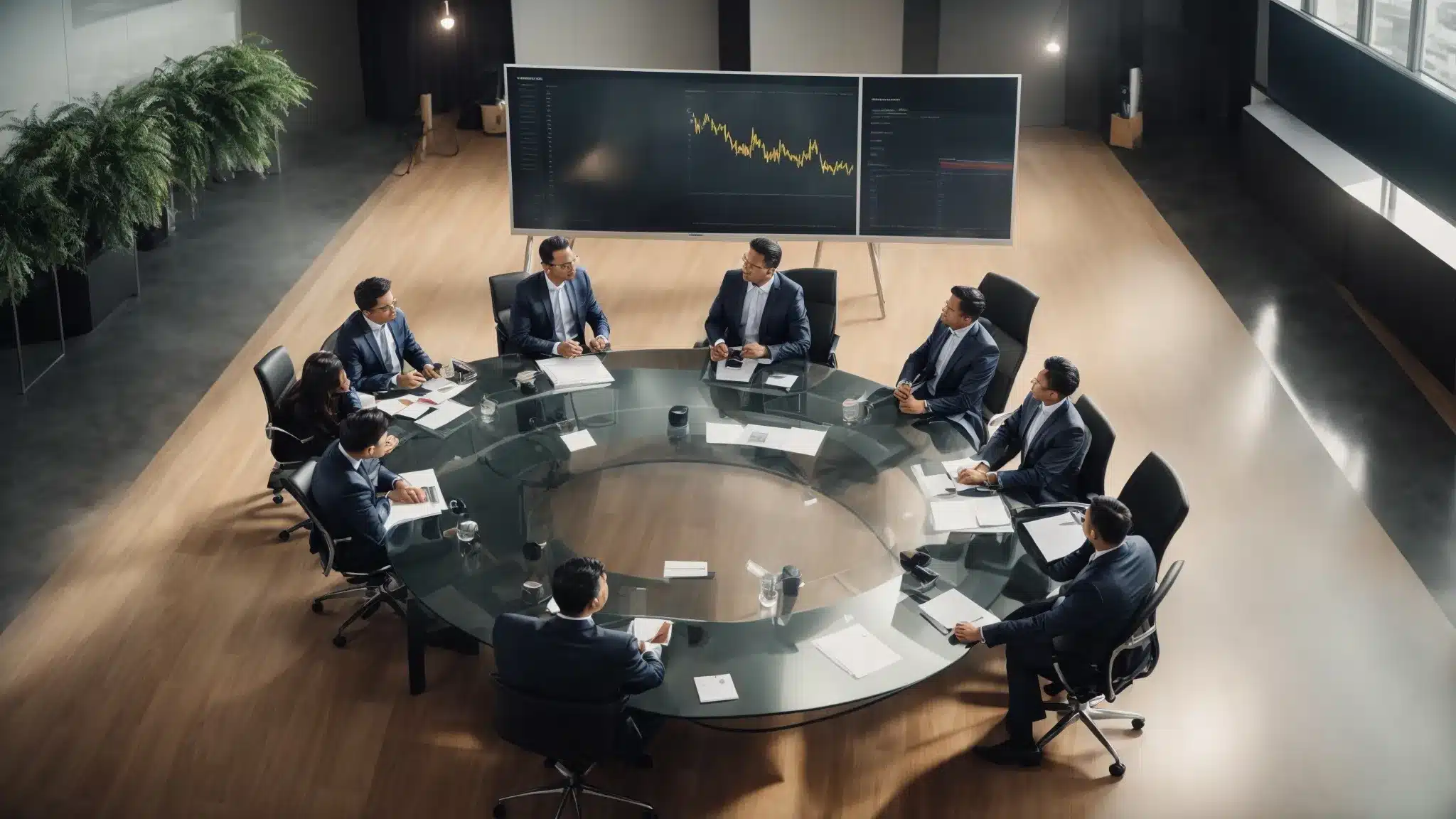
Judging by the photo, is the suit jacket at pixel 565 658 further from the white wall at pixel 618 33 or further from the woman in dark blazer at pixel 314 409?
the white wall at pixel 618 33

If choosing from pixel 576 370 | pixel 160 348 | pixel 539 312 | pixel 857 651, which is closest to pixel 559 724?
pixel 857 651

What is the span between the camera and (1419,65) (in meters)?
8.52

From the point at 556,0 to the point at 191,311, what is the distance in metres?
5.14

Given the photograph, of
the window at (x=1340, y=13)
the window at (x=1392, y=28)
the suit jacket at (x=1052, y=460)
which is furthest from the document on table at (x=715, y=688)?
the window at (x=1340, y=13)

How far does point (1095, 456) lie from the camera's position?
6.28m

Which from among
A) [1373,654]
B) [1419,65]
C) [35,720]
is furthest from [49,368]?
[1419,65]

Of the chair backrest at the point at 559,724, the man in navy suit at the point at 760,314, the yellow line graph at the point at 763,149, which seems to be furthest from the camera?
the yellow line graph at the point at 763,149

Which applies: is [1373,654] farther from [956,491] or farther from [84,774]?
[84,774]

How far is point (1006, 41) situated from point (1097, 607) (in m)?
9.83

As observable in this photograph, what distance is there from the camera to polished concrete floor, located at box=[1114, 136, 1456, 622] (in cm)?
750

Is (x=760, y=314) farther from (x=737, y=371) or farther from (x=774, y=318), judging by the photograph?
(x=737, y=371)

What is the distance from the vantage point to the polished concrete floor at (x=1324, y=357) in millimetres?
7496

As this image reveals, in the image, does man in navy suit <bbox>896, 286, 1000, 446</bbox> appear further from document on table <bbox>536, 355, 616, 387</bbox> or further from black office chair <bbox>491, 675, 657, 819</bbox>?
black office chair <bbox>491, 675, 657, 819</bbox>

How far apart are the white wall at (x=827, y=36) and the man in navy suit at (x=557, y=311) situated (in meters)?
5.74
